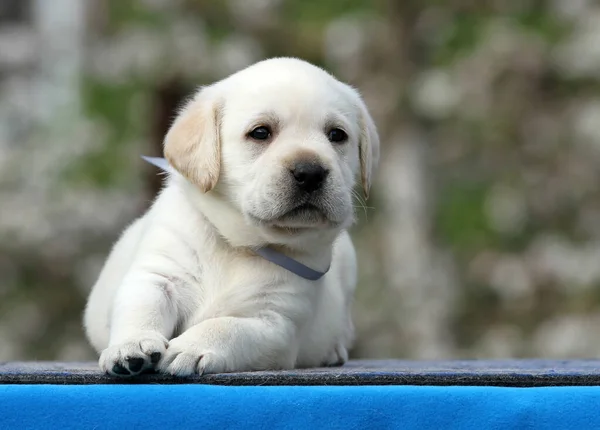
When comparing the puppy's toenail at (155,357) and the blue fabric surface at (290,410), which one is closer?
the blue fabric surface at (290,410)

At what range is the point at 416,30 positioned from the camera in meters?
7.89

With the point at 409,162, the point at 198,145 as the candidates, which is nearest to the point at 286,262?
the point at 198,145

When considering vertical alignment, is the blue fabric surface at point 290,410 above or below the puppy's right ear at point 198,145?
below

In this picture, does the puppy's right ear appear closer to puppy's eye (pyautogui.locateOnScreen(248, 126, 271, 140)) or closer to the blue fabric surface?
puppy's eye (pyautogui.locateOnScreen(248, 126, 271, 140))

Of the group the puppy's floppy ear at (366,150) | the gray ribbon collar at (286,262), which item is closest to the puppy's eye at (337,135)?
the puppy's floppy ear at (366,150)

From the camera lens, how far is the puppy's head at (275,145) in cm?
299

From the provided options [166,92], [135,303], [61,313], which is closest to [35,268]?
[61,313]

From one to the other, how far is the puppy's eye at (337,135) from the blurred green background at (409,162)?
4062 mm

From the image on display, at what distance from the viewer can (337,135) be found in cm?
323

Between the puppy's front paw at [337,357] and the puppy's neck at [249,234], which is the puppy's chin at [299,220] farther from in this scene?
the puppy's front paw at [337,357]

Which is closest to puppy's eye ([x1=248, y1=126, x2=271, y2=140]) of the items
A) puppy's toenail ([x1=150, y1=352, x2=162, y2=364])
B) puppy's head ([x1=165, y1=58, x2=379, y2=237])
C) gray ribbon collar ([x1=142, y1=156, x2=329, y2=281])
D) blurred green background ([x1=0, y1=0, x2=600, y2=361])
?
puppy's head ([x1=165, y1=58, x2=379, y2=237])

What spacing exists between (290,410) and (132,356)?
1.50ft

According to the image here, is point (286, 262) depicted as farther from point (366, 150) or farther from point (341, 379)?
point (341, 379)

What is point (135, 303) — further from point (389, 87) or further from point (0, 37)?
point (0, 37)
